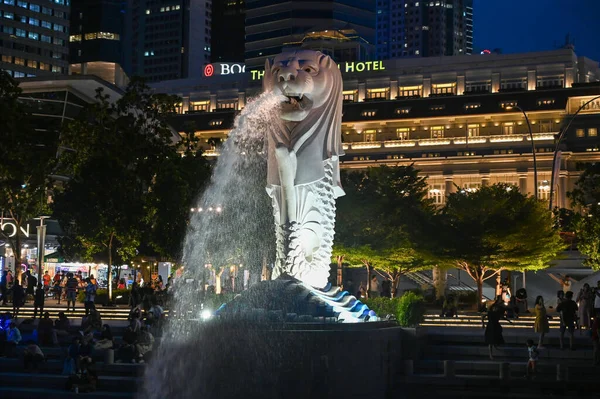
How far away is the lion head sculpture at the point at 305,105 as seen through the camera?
20.6 metres

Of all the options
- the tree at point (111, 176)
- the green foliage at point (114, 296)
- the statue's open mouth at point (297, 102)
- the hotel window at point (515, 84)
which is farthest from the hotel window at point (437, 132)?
the statue's open mouth at point (297, 102)

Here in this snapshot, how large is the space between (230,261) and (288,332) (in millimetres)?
25715

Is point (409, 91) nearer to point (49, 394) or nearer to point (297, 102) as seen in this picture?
point (297, 102)

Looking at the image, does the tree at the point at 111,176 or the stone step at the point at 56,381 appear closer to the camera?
the stone step at the point at 56,381

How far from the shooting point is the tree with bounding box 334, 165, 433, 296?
165ft

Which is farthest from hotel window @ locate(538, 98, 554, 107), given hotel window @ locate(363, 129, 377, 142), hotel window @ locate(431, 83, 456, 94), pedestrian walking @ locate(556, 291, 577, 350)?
pedestrian walking @ locate(556, 291, 577, 350)

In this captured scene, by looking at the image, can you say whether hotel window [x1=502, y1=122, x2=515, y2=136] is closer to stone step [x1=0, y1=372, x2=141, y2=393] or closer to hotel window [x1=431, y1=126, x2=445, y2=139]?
hotel window [x1=431, y1=126, x2=445, y2=139]

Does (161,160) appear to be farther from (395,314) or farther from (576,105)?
(576,105)

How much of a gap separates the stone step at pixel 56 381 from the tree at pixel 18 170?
22.9m

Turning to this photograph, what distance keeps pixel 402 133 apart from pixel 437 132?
429 cm

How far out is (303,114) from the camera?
2077cm

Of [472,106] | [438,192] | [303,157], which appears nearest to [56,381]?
[303,157]

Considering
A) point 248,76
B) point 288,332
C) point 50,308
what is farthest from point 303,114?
point 248,76

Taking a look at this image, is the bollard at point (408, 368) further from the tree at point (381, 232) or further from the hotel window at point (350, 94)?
the hotel window at point (350, 94)
